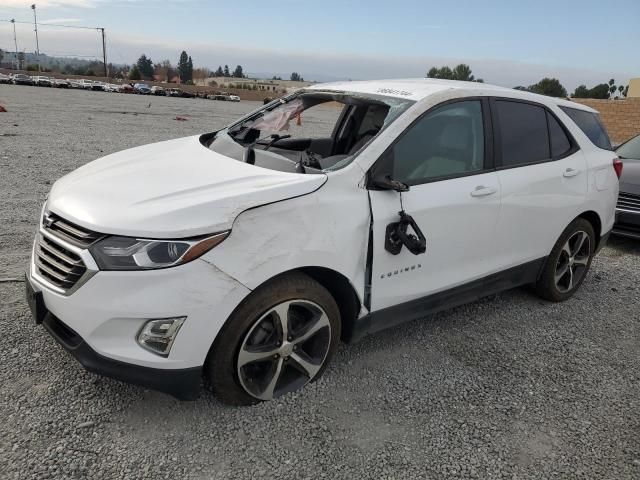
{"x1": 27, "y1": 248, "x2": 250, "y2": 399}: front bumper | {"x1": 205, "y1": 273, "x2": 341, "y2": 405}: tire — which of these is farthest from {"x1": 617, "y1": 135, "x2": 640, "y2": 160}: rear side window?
{"x1": 27, "y1": 248, "x2": 250, "y2": 399}: front bumper

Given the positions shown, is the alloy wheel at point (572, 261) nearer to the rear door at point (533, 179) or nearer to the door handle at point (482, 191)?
the rear door at point (533, 179)

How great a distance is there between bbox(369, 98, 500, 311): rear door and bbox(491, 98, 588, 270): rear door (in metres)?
0.15

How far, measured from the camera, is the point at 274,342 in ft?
8.93

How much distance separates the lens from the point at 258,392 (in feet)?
9.05

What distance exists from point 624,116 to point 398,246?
20.9 metres

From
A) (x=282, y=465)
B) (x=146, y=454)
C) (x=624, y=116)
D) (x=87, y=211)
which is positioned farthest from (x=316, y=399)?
(x=624, y=116)

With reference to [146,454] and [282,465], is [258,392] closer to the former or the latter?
[282,465]

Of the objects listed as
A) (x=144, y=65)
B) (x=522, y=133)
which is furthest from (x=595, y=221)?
(x=144, y=65)

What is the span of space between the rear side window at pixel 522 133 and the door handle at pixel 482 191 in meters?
0.28

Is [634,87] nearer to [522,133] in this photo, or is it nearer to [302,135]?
[522,133]

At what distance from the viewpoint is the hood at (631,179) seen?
6.18 metres

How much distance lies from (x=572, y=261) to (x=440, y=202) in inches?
79.3

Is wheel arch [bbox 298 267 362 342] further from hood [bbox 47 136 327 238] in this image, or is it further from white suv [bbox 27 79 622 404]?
hood [bbox 47 136 327 238]

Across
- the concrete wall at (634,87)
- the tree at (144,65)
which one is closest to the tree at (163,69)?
the tree at (144,65)
